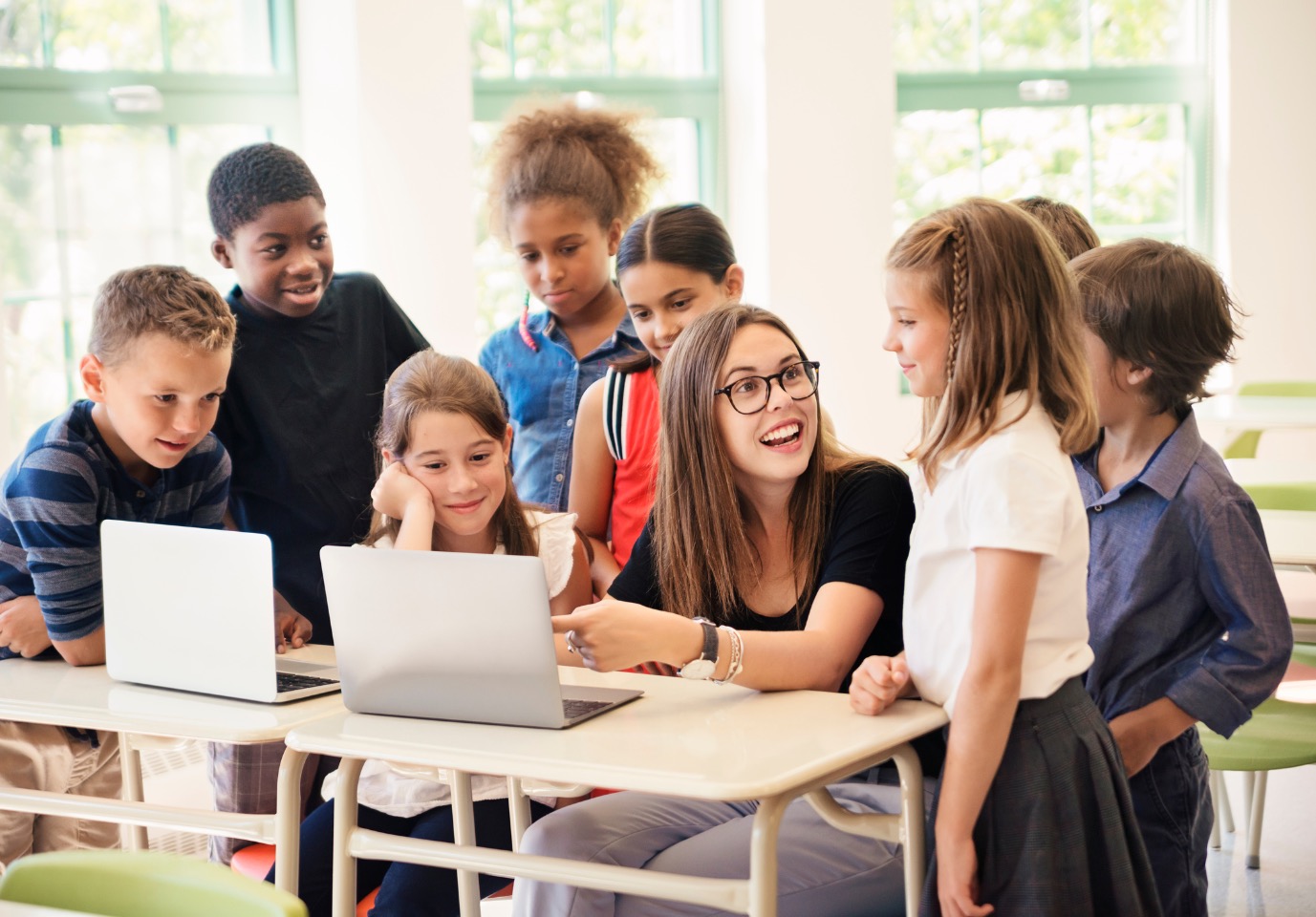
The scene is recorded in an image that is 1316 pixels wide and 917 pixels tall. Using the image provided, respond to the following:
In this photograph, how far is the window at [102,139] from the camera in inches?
172

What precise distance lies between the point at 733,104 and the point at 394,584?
14.5 feet

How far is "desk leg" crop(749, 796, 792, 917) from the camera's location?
57.3 inches

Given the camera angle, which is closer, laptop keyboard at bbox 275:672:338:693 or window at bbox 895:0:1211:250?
laptop keyboard at bbox 275:672:338:693

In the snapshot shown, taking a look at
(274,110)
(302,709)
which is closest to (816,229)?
(274,110)

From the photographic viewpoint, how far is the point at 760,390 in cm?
194

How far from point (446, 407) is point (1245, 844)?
7.14 ft

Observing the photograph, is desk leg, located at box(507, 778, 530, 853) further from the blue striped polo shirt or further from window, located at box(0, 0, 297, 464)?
window, located at box(0, 0, 297, 464)

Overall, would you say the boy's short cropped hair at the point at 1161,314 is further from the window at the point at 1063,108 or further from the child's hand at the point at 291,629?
the window at the point at 1063,108

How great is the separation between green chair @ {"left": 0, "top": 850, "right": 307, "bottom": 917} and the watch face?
633 mm

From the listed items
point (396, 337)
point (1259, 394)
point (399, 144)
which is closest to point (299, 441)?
point (396, 337)

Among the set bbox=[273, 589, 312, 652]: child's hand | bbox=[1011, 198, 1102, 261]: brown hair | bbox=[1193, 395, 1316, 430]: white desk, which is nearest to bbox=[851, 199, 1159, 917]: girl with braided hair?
bbox=[1011, 198, 1102, 261]: brown hair

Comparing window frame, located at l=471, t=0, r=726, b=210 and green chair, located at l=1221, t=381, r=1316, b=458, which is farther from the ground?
window frame, located at l=471, t=0, r=726, b=210

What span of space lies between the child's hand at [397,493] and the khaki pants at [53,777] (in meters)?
0.63

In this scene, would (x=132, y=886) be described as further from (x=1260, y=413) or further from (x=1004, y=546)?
(x=1260, y=413)
